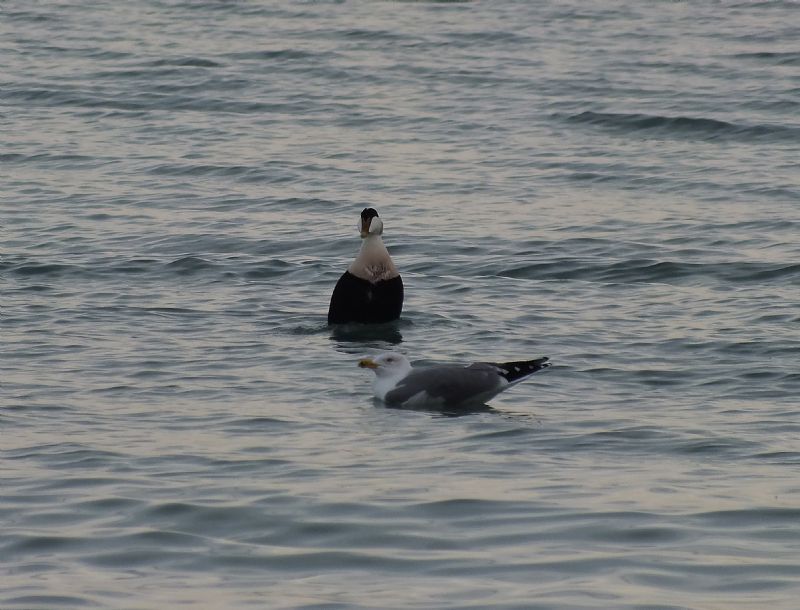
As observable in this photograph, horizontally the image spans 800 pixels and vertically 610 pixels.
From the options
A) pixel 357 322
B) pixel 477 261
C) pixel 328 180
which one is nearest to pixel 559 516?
pixel 357 322

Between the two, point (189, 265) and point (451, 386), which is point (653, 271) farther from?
point (451, 386)

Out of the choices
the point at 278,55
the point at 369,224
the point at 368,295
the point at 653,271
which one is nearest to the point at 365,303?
the point at 368,295

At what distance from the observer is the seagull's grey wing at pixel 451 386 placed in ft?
38.7

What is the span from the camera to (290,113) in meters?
26.2

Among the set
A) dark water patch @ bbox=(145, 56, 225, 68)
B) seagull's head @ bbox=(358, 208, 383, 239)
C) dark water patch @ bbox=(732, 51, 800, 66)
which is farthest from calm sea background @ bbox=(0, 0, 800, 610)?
seagull's head @ bbox=(358, 208, 383, 239)

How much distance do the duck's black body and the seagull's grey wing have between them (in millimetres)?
3012

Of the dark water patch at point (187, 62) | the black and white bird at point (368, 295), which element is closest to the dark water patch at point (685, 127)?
the dark water patch at point (187, 62)

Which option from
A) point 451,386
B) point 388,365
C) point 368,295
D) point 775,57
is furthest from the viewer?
point 775,57

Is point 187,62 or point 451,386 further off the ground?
point 187,62

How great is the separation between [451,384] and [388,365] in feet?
1.75

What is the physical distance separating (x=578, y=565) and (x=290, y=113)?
1904 cm

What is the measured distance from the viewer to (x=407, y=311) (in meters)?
15.4

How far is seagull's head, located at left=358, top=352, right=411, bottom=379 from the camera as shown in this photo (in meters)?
12.1

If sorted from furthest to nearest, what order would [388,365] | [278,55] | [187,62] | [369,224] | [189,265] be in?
1. [278,55]
2. [187,62]
3. [189,265]
4. [369,224]
5. [388,365]
